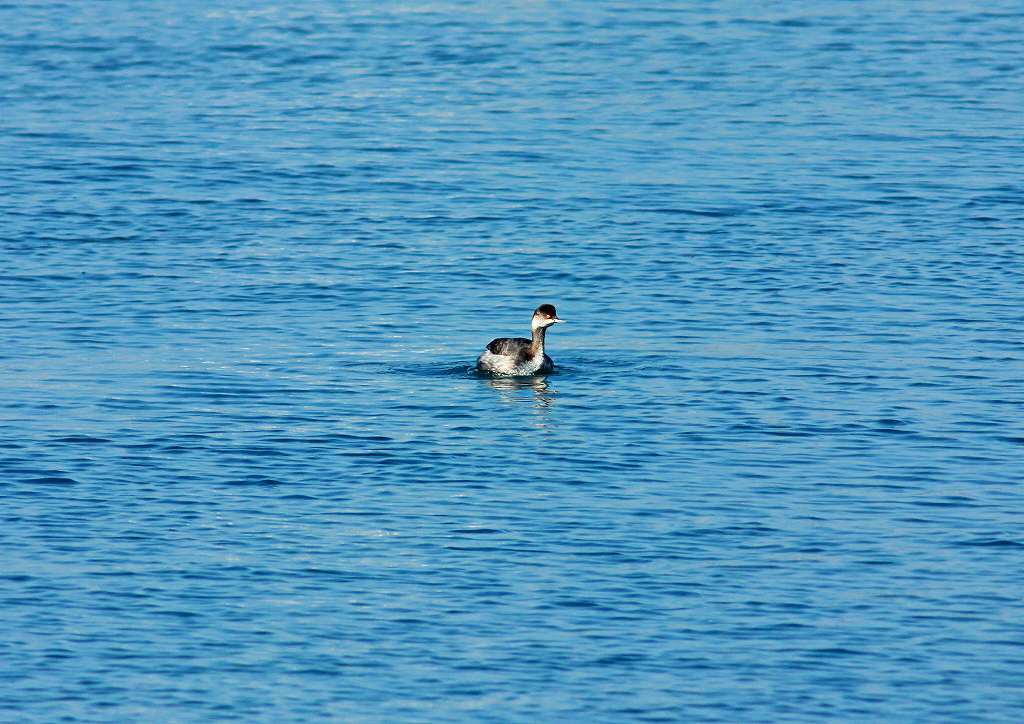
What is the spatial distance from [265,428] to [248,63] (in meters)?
28.5

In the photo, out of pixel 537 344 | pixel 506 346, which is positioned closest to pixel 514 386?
pixel 506 346

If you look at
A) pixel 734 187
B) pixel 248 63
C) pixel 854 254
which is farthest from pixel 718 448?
pixel 248 63

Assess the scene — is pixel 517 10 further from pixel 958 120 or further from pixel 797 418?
pixel 797 418

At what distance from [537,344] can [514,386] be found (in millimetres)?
747

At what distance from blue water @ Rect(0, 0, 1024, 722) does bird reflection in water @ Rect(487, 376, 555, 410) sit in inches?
3.6

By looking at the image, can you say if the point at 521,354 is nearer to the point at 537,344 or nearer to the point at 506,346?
the point at 506,346

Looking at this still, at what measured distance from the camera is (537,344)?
26.1m

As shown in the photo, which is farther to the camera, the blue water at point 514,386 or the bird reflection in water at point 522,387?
the bird reflection in water at point 522,387

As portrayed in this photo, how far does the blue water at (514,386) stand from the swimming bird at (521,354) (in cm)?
28

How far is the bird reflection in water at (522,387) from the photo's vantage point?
82.3 feet

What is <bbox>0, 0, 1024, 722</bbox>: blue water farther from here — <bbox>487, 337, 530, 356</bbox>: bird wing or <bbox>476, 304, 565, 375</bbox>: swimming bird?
<bbox>487, 337, 530, 356</bbox>: bird wing

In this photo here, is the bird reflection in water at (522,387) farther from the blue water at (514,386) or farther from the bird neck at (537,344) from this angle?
the bird neck at (537,344)

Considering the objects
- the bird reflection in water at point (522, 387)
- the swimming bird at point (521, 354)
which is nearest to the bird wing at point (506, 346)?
the swimming bird at point (521, 354)

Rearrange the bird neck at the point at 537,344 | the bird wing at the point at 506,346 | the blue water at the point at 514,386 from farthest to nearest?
the bird neck at the point at 537,344
the bird wing at the point at 506,346
the blue water at the point at 514,386
